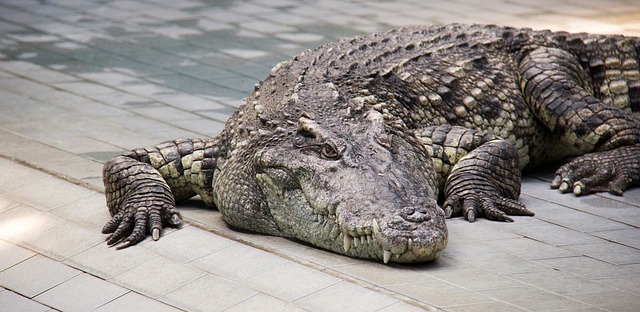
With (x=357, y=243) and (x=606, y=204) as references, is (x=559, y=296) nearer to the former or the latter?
(x=357, y=243)

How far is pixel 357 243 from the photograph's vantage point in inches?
191

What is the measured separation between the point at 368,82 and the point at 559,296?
209cm

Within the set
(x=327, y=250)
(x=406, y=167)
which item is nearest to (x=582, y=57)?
(x=406, y=167)

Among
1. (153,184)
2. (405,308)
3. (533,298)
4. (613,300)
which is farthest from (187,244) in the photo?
(613,300)

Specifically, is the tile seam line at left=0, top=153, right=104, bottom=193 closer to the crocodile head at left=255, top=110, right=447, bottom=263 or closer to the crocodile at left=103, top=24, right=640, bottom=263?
the crocodile at left=103, top=24, right=640, bottom=263

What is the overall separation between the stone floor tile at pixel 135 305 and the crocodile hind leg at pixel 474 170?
1851mm

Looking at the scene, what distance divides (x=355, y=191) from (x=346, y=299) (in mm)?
652

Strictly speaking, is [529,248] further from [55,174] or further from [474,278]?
[55,174]

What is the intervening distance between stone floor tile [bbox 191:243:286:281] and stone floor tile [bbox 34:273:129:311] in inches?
16.5

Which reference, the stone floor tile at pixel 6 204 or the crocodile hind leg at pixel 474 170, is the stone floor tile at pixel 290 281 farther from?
the stone floor tile at pixel 6 204

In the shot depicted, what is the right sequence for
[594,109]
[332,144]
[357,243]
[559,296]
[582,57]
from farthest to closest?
[582,57] → [594,109] → [332,144] → [357,243] → [559,296]

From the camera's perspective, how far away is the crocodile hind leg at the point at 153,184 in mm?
5461

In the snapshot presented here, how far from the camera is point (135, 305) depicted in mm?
4578

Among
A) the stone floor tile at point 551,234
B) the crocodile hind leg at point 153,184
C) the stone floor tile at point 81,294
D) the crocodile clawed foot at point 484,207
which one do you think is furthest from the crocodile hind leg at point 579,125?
the stone floor tile at point 81,294
